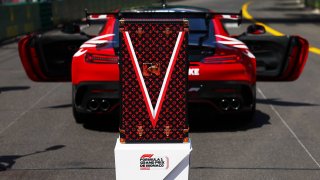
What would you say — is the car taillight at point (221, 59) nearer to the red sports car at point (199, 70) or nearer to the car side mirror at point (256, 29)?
the red sports car at point (199, 70)

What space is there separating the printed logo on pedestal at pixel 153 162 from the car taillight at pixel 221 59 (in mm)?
2935

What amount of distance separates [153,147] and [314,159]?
2.46 meters

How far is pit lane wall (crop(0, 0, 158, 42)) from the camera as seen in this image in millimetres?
24672

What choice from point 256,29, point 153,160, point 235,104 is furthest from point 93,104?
point 153,160

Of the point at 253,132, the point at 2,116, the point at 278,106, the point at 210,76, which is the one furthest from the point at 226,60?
the point at 2,116

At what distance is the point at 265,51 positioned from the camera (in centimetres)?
954

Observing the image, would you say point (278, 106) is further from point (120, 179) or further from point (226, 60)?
point (120, 179)

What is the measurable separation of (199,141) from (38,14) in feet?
76.5

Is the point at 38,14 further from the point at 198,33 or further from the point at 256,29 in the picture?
the point at 198,33

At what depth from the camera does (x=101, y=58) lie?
26.8ft

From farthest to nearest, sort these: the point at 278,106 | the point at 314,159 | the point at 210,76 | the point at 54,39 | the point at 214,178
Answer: the point at 278,106 → the point at 54,39 → the point at 210,76 → the point at 314,159 → the point at 214,178

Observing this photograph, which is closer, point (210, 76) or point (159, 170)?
point (159, 170)

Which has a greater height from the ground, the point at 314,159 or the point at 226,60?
the point at 226,60

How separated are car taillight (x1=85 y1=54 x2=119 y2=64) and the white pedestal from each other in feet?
9.32
